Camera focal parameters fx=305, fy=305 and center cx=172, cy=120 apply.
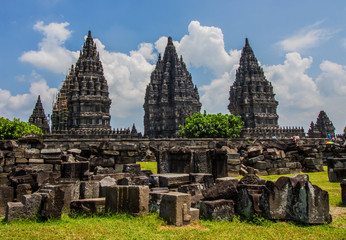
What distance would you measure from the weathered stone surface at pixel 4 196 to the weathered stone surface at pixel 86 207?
5.43ft

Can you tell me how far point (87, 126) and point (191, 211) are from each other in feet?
152

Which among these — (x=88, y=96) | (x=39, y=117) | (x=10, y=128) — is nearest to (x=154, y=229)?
(x=10, y=128)

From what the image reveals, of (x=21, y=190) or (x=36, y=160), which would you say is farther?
(x=36, y=160)

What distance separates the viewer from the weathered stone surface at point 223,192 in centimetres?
612

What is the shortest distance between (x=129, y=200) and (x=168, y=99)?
58439mm

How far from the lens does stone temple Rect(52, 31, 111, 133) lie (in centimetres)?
5025

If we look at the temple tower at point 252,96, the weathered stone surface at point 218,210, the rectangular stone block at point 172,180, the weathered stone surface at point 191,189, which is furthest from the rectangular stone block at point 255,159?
the temple tower at point 252,96

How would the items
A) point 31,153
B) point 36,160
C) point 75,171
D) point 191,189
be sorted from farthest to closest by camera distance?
1. point 31,153
2. point 36,160
3. point 75,171
4. point 191,189

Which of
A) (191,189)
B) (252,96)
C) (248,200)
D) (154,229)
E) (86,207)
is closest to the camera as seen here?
(154,229)

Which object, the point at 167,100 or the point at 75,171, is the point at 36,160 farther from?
the point at 167,100

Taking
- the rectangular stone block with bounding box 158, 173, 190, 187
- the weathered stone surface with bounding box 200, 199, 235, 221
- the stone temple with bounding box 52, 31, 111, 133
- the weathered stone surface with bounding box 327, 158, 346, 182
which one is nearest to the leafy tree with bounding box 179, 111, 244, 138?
the stone temple with bounding box 52, 31, 111, 133

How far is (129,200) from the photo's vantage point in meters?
6.24

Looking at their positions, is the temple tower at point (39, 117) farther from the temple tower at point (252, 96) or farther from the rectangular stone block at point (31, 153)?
the rectangular stone block at point (31, 153)

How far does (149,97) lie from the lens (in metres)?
65.7
